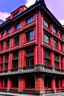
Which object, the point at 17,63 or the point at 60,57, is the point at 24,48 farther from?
the point at 60,57

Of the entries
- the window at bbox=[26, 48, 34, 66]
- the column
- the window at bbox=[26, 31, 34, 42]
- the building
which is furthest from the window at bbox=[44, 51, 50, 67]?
the column

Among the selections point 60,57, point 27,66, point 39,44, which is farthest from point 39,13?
point 60,57

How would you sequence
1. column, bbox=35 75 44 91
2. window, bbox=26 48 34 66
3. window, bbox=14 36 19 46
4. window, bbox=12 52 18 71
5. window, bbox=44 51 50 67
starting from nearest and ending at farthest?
column, bbox=35 75 44 91 < window, bbox=26 48 34 66 < window, bbox=44 51 50 67 < window, bbox=12 52 18 71 < window, bbox=14 36 19 46

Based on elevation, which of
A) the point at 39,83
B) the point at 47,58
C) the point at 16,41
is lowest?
the point at 39,83

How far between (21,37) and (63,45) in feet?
40.7

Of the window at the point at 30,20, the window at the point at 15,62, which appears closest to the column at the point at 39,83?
the window at the point at 15,62

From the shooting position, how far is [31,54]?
26.1 m

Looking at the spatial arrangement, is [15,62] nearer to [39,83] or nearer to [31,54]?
[31,54]

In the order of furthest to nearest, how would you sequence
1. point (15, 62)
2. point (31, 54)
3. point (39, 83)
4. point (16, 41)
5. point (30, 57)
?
point (16, 41) → point (15, 62) → point (30, 57) → point (31, 54) → point (39, 83)

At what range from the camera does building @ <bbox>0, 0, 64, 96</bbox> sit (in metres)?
24.4

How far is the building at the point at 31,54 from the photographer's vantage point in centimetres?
2441

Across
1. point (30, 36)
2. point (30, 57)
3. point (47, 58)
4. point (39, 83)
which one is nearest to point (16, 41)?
point (30, 36)

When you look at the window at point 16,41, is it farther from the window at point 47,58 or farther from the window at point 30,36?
the window at point 47,58

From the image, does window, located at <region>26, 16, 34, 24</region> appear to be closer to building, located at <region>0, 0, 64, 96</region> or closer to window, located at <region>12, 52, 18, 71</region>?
building, located at <region>0, 0, 64, 96</region>
